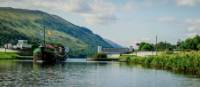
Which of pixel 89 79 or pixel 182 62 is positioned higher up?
pixel 182 62

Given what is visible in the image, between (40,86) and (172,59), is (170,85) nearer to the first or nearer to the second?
(40,86)

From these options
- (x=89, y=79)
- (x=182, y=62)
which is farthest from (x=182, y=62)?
(x=89, y=79)

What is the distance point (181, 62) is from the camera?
95.7 m

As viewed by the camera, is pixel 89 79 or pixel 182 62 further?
pixel 182 62

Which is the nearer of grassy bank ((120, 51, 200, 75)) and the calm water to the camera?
the calm water

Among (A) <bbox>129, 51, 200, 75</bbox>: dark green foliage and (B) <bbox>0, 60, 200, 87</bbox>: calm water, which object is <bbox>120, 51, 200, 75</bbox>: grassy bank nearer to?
(A) <bbox>129, 51, 200, 75</bbox>: dark green foliage

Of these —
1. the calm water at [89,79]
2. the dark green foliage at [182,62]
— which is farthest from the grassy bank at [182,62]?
the calm water at [89,79]

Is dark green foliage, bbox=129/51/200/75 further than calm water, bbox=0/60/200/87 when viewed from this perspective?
Yes

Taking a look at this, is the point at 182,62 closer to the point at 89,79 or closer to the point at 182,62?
the point at 182,62

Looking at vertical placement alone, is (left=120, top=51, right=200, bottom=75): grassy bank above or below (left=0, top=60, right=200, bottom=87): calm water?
above

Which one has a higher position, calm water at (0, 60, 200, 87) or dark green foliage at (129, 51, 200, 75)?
dark green foliage at (129, 51, 200, 75)

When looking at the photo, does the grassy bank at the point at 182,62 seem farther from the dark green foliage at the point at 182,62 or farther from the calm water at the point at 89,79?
the calm water at the point at 89,79

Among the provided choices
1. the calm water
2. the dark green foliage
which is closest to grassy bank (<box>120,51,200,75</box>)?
the dark green foliage

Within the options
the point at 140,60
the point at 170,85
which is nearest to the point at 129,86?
the point at 170,85
